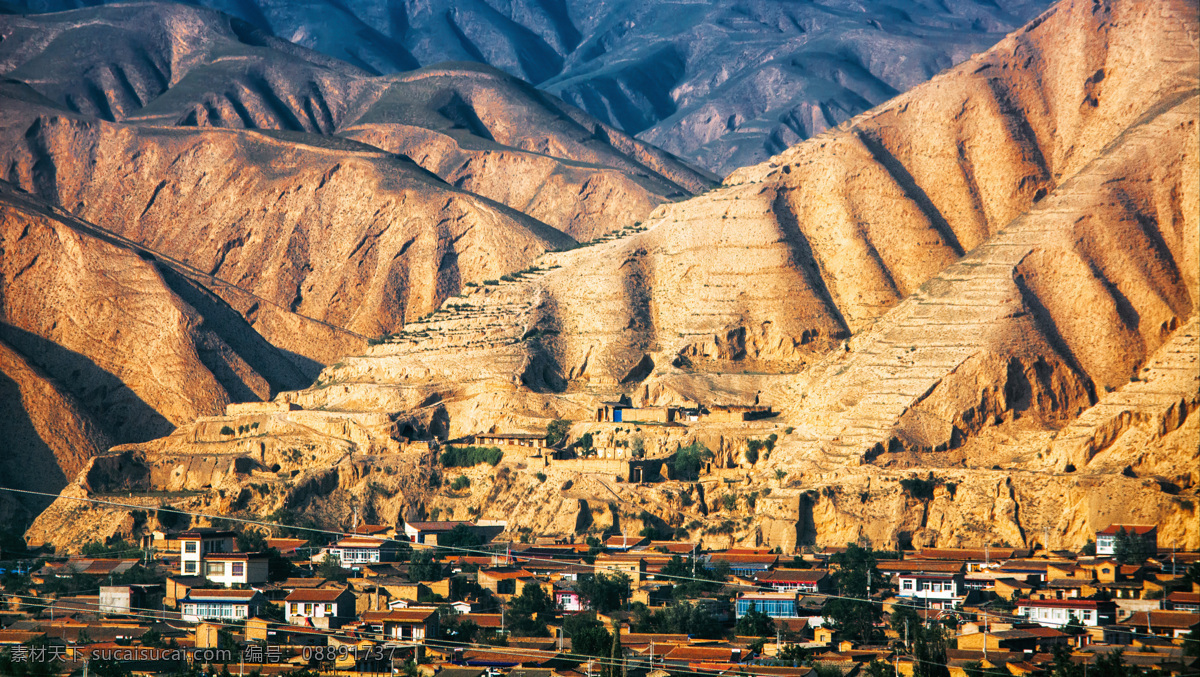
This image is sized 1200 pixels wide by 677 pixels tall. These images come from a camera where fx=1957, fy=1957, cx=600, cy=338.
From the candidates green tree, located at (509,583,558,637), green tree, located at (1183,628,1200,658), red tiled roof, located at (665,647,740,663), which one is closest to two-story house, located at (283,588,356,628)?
green tree, located at (509,583,558,637)

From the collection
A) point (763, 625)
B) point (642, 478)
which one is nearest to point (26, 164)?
point (642, 478)

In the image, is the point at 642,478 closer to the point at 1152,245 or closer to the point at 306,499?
the point at 306,499

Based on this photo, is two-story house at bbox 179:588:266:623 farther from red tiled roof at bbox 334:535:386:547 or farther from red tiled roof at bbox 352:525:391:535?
red tiled roof at bbox 352:525:391:535

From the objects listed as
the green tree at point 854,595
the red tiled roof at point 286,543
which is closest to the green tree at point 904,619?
the green tree at point 854,595

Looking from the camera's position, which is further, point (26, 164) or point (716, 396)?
point (26, 164)

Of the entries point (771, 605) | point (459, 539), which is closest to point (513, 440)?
point (459, 539)
